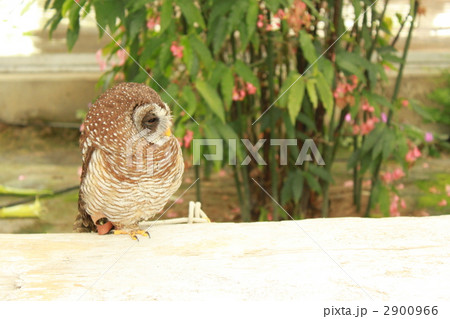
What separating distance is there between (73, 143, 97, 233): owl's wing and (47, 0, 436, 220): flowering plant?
21 centimetres

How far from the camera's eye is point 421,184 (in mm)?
1754

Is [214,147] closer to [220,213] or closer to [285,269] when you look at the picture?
[285,269]

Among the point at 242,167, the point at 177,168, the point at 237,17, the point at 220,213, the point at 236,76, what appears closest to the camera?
the point at 177,168

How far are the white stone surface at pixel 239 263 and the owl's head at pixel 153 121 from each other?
16 cm

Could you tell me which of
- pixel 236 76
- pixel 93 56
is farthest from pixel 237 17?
pixel 93 56

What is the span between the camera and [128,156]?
→ 514 millimetres

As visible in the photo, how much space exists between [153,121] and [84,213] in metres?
0.22

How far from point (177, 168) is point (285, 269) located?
0.52 ft

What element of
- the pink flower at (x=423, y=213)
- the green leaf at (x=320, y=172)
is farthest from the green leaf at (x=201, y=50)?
the pink flower at (x=423, y=213)

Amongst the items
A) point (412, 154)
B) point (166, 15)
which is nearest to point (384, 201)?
point (412, 154)

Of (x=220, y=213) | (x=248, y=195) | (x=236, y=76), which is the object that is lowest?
(x=220, y=213)

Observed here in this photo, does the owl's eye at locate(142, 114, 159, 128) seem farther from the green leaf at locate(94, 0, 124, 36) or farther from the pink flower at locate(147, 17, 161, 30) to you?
the pink flower at locate(147, 17, 161, 30)

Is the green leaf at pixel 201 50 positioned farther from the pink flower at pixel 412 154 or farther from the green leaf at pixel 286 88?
the pink flower at pixel 412 154

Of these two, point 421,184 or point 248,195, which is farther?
point 421,184
